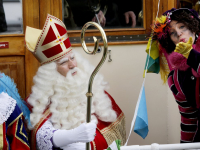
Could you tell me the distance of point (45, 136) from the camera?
236 centimetres

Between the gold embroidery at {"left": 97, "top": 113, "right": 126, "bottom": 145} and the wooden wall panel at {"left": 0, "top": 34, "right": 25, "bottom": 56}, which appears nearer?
the gold embroidery at {"left": 97, "top": 113, "right": 126, "bottom": 145}

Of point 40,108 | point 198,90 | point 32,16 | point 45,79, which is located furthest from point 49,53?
point 198,90

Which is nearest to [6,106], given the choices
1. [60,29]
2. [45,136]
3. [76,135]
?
[45,136]

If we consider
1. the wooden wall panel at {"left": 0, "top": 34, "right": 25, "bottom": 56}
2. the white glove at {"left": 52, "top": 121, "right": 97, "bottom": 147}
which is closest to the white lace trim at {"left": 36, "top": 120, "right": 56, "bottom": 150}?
the white glove at {"left": 52, "top": 121, "right": 97, "bottom": 147}

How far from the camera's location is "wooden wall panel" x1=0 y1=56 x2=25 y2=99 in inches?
117

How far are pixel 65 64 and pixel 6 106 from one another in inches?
A: 23.5

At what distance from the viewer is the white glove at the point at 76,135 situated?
210 centimetres

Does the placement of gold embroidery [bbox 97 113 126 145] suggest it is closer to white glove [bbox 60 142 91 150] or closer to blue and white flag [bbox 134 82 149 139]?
white glove [bbox 60 142 91 150]

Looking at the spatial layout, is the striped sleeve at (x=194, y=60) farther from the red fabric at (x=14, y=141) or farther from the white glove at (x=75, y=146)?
the red fabric at (x=14, y=141)

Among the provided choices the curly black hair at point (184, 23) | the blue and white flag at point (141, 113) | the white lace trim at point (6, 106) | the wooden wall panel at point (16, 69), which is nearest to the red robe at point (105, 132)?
the white lace trim at point (6, 106)

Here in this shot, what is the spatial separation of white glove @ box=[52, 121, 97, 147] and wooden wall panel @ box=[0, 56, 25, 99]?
0.83 m

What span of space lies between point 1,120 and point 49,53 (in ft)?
2.14

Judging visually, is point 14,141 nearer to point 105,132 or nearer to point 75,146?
point 75,146

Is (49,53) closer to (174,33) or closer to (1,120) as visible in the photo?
(1,120)
